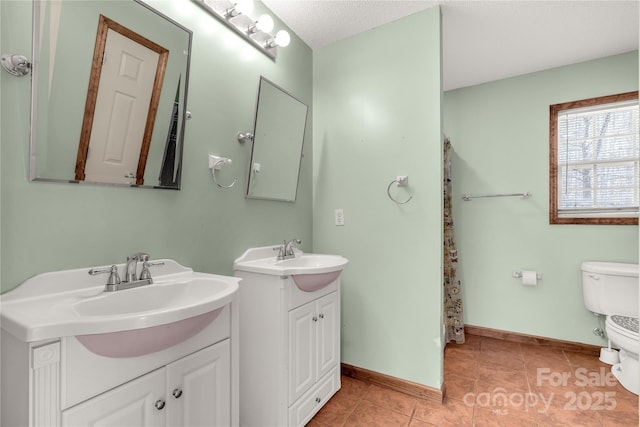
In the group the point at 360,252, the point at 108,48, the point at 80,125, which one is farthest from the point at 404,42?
the point at 80,125

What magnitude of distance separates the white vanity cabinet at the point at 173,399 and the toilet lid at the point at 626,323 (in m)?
2.24

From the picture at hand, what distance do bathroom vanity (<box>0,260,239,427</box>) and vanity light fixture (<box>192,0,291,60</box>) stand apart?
52.3 inches

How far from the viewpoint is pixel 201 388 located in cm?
100

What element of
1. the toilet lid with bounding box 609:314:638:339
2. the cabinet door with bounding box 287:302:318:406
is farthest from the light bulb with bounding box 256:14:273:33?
the toilet lid with bounding box 609:314:638:339

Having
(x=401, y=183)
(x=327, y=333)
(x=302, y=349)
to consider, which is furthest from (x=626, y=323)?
(x=302, y=349)

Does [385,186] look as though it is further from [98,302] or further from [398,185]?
[98,302]

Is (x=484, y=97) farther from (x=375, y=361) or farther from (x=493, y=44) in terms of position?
(x=375, y=361)

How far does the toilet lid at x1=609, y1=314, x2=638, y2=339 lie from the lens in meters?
1.74

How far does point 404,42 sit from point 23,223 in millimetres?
2096

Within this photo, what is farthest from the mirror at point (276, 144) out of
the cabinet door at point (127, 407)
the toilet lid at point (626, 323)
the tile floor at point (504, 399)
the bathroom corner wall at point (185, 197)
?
the toilet lid at point (626, 323)

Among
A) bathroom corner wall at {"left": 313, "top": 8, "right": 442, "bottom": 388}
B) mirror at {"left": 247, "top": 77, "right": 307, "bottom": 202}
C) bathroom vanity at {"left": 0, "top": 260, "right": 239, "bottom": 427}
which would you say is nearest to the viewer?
bathroom vanity at {"left": 0, "top": 260, "right": 239, "bottom": 427}

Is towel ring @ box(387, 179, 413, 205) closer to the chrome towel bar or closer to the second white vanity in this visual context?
the second white vanity

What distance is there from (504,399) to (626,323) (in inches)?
36.0

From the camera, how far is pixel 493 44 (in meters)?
2.20
